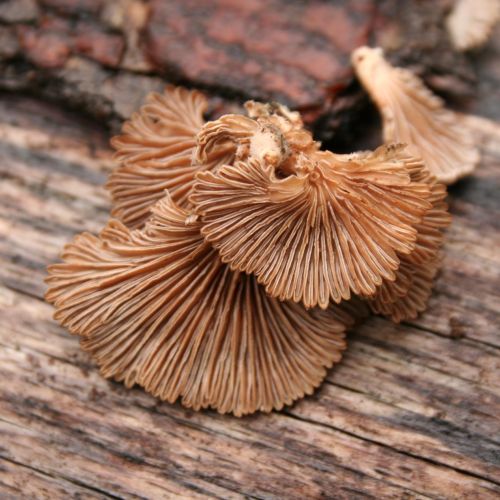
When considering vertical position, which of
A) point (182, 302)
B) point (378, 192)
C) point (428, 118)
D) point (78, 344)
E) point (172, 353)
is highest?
point (428, 118)

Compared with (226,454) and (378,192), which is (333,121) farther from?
(226,454)

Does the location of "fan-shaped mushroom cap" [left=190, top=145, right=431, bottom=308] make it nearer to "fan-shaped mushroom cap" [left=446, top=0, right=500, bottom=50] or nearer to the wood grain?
the wood grain

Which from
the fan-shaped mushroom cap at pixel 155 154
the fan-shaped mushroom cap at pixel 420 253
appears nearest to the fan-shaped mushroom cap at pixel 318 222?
the fan-shaped mushroom cap at pixel 420 253

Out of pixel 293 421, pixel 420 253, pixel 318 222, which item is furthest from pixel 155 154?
pixel 293 421

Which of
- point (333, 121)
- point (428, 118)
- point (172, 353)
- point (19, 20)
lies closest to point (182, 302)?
point (172, 353)

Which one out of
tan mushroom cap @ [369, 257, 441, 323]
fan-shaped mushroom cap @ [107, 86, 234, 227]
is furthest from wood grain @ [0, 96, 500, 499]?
fan-shaped mushroom cap @ [107, 86, 234, 227]

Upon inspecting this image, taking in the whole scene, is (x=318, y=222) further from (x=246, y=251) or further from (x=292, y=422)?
(x=292, y=422)
